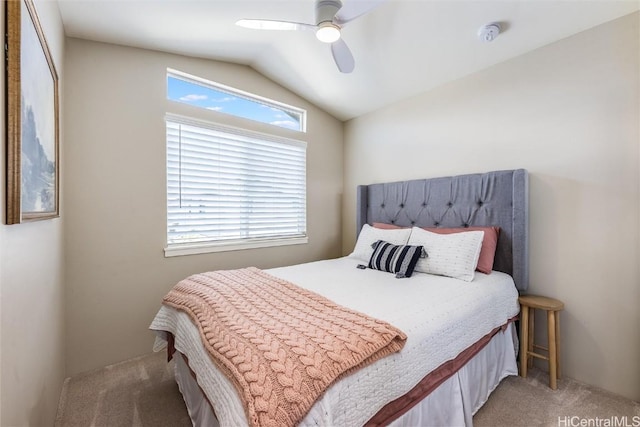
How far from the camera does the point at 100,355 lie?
217cm

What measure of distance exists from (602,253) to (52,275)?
344cm

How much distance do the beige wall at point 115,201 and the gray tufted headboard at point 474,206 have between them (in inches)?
79.8

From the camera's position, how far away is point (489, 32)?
1978mm

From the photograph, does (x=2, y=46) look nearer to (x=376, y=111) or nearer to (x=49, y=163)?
(x=49, y=163)

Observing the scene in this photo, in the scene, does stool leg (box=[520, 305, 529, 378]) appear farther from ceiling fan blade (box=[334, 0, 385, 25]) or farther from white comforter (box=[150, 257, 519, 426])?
ceiling fan blade (box=[334, 0, 385, 25])

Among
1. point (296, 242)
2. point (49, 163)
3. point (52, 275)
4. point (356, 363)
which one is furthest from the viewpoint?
point (296, 242)

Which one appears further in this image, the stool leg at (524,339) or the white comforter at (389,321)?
the stool leg at (524,339)

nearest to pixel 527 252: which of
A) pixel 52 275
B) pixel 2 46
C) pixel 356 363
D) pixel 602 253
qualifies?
pixel 602 253

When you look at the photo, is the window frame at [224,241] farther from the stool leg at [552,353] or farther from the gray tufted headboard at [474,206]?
the stool leg at [552,353]

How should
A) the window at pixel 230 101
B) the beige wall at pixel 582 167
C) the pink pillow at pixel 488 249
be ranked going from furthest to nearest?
1. the window at pixel 230 101
2. the pink pillow at pixel 488 249
3. the beige wall at pixel 582 167

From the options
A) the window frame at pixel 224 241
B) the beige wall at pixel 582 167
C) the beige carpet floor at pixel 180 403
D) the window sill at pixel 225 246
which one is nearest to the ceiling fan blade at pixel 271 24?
the window frame at pixel 224 241

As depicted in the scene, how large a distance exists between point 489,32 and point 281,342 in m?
2.39

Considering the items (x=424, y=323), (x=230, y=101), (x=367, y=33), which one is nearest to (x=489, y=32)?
(x=367, y=33)

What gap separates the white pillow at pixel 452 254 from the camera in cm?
203
